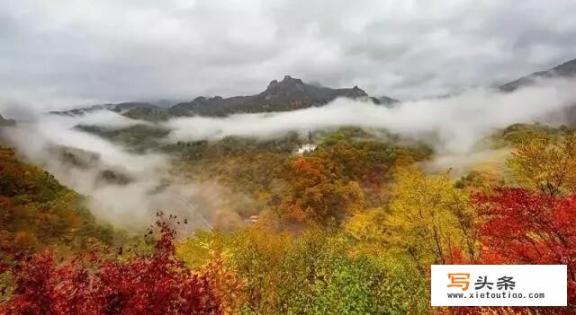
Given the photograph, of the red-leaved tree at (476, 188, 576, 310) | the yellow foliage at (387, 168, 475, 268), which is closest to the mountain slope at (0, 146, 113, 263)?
the yellow foliage at (387, 168, 475, 268)

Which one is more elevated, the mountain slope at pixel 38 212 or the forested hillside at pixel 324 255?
the forested hillside at pixel 324 255

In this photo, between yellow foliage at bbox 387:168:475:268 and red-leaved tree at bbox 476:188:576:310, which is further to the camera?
yellow foliage at bbox 387:168:475:268

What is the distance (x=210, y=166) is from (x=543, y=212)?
177633 millimetres

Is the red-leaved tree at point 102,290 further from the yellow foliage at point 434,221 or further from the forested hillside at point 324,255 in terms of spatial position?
the yellow foliage at point 434,221

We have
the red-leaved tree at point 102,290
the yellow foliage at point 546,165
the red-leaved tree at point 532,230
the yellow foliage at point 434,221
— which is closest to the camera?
the red-leaved tree at point 102,290

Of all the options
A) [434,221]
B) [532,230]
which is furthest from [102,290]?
[434,221]

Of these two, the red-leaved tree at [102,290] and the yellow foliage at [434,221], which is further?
the yellow foliage at [434,221]

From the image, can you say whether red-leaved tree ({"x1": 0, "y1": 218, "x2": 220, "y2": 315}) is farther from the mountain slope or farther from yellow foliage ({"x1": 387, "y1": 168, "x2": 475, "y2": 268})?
the mountain slope

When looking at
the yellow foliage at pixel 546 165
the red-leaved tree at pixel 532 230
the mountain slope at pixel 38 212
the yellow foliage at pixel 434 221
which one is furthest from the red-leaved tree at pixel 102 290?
the mountain slope at pixel 38 212

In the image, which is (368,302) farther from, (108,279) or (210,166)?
(210,166)

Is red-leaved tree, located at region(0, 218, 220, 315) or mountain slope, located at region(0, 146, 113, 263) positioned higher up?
red-leaved tree, located at region(0, 218, 220, 315)

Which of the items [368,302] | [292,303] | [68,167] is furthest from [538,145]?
[68,167]

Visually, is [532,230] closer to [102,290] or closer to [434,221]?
[102,290]

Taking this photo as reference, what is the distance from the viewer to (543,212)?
18406 mm
